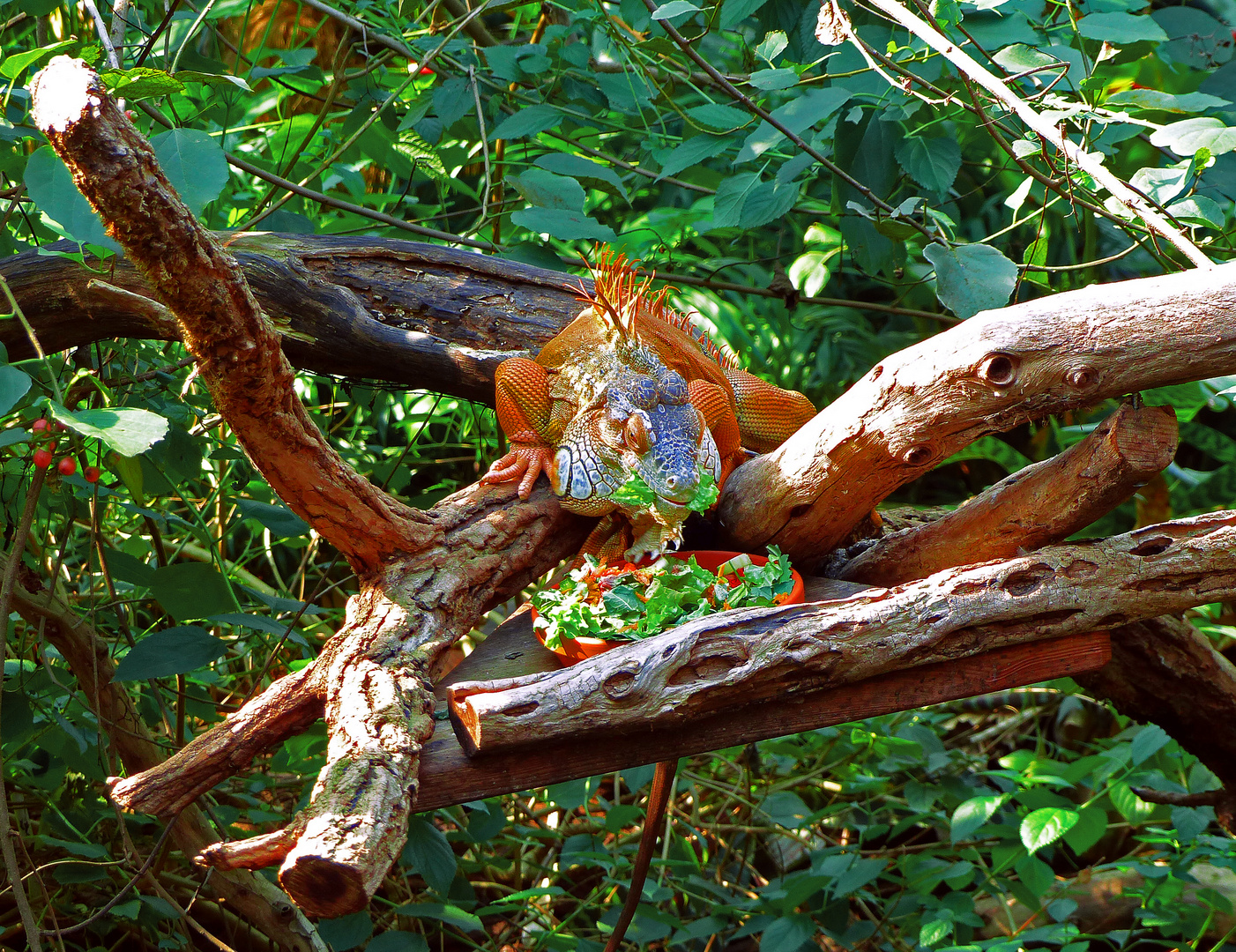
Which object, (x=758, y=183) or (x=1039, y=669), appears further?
(x=758, y=183)

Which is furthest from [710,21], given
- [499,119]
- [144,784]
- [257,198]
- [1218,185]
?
[144,784]

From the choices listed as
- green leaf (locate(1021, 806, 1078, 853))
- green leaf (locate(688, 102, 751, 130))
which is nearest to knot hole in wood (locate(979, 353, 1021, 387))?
green leaf (locate(688, 102, 751, 130))

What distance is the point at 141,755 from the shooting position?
6.35ft

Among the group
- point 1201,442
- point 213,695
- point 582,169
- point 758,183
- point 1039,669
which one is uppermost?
point 582,169

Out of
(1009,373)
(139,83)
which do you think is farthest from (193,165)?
(1009,373)

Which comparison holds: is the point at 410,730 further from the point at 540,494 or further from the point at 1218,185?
the point at 1218,185

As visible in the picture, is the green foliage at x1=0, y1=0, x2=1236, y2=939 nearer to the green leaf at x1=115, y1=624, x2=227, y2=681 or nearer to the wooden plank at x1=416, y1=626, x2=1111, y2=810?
the green leaf at x1=115, y1=624, x2=227, y2=681

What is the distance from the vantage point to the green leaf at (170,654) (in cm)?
152

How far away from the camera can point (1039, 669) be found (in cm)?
129

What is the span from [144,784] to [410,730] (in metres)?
0.29

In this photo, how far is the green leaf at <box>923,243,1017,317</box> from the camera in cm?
154

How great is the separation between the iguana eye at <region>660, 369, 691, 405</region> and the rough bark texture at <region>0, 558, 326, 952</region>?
1.10 metres

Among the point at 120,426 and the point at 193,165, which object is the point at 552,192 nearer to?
the point at 193,165

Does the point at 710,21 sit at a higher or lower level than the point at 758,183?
higher
